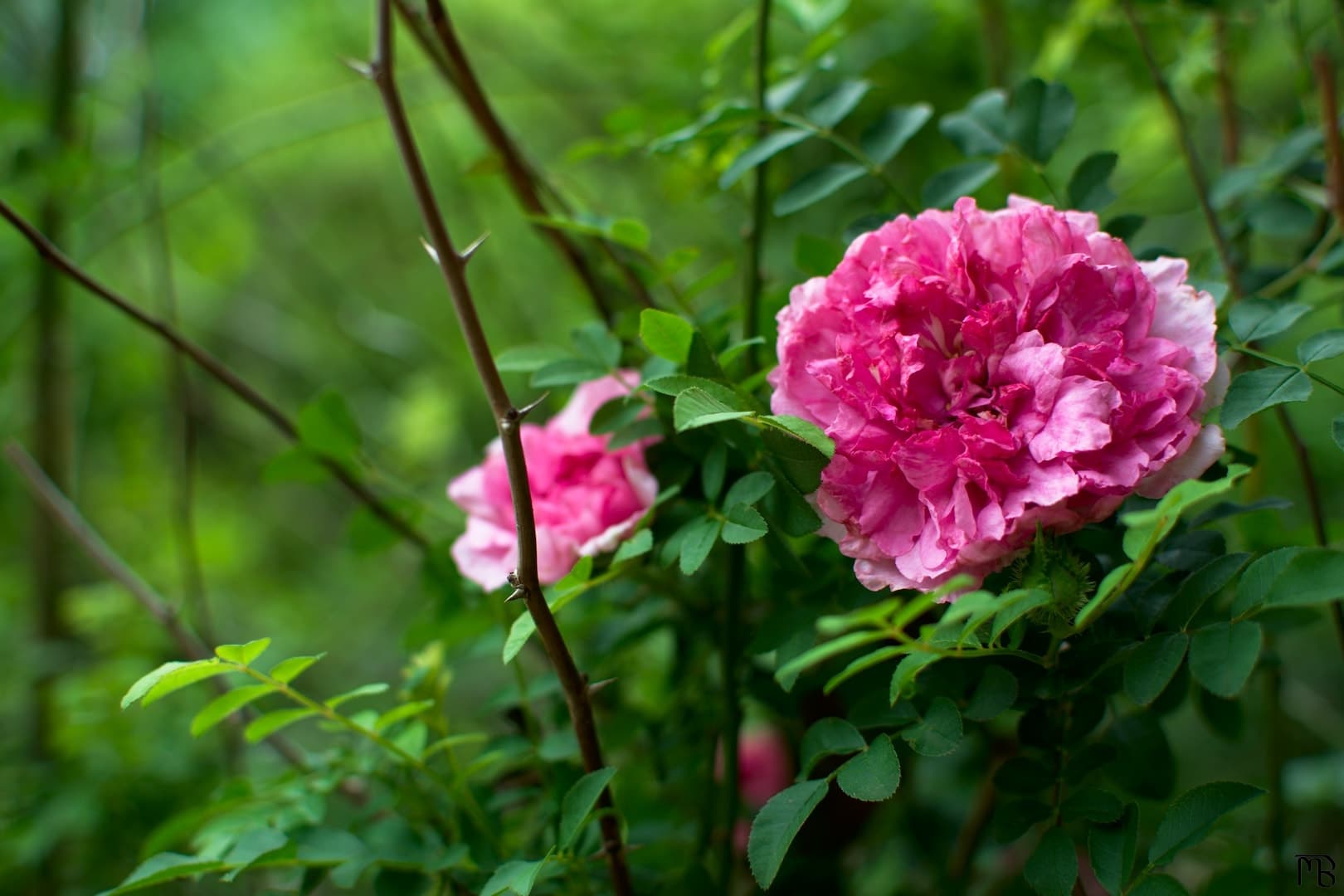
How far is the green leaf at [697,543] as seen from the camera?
36 cm

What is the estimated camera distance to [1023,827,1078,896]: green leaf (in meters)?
0.34

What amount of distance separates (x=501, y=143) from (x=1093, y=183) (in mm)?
284

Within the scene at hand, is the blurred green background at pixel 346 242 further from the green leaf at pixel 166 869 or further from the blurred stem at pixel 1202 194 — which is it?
the green leaf at pixel 166 869

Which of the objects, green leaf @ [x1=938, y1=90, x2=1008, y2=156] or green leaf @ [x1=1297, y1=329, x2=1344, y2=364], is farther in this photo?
green leaf @ [x1=938, y1=90, x2=1008, y2=156]

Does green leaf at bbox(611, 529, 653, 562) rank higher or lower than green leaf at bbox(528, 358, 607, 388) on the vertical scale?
lower

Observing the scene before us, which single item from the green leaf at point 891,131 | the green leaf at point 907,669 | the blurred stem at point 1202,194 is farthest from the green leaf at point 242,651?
the blurred stem at point 1202,194

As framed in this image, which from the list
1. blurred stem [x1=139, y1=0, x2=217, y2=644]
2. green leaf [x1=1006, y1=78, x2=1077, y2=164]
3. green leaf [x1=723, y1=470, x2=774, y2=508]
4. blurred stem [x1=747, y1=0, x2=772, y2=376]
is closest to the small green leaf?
green leaf [x1=723, y1=470, x2=774, y2=508]

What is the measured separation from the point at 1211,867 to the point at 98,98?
1.08 metres

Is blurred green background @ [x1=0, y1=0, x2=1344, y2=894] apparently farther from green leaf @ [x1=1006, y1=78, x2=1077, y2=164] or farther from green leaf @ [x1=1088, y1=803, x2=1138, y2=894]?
green leaf @ [x1=1088, y1=803, x2=1138, y2=894]

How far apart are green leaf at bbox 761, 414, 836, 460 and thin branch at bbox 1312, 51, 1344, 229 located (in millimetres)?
279

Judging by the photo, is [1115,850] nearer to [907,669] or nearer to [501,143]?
[907,669]

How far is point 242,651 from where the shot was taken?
0.37m

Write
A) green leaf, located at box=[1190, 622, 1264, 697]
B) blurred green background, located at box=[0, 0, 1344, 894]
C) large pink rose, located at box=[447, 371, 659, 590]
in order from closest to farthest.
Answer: green leaf, located at box=[1190, 622, 1264, 697] < large pink rose, located at box=[447, 371, 659, 590] < blurred green background, located at box=[0, 0, 1344, 894]

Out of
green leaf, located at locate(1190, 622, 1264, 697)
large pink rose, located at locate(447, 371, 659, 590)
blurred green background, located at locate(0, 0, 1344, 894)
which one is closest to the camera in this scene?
green leaf, located at locate(1190, 622, 1264, 697)
